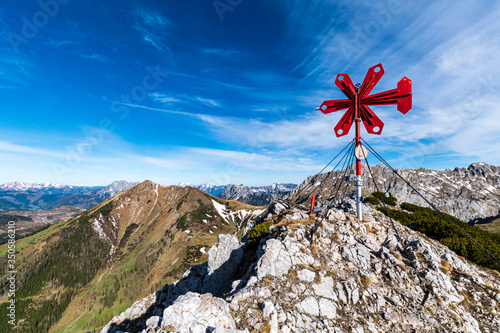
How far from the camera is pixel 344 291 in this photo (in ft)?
64.1

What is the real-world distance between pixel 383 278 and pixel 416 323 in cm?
441

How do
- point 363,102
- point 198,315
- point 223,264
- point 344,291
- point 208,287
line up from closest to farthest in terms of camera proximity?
point 198,315 → point 344,291 → point 363,102 → point 208,287 → point 223,264

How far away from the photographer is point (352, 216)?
3058 centimetres

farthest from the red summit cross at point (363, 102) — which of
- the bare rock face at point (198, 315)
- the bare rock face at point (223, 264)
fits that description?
the bare rock face at point (223, 264)

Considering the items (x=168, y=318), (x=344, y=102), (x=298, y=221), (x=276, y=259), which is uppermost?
(x=344, y=102)

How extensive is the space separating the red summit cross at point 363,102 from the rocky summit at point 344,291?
7.70m

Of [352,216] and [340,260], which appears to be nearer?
[340,260]

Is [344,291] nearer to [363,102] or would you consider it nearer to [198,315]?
[198,315]

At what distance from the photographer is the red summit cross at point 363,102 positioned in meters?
21.3

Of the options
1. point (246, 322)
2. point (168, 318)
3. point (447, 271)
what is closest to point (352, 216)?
point (447, 271)

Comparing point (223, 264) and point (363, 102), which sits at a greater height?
point (363, 102)

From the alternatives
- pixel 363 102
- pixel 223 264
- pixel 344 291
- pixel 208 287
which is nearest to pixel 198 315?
pixel 344 291

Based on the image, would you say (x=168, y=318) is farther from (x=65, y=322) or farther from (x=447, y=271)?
(x=65, y=322)

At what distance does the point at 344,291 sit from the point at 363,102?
69.9ft
